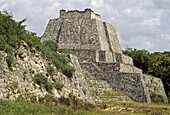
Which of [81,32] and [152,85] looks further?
[81,32]

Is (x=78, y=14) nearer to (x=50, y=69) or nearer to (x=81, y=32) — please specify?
(x=81, y=32)

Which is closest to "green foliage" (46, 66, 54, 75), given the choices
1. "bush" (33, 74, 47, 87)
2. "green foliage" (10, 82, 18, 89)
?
"bush" (33, 74, 47, 87)

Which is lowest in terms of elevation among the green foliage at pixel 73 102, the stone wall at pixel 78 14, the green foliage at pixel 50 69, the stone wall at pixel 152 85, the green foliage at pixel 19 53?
the green foliage at pixel 73 102

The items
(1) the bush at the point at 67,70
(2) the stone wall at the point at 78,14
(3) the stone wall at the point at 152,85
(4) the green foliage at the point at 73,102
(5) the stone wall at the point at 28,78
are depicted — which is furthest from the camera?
(2) the stone wall at the point at 78,14

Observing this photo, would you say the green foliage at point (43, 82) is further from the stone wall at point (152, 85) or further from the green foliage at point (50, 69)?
the stone wall at point (152, 85)

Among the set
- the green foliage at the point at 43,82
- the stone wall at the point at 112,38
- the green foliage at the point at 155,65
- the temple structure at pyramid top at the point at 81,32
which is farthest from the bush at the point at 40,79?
the green foliage at the point at 155,65

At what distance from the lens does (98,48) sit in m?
30.9

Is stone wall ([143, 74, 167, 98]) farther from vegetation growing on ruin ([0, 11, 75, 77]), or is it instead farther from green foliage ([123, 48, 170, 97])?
vegetation growing on ruin ([0, 11, 75, 77])

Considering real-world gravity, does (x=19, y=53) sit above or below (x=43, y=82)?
above

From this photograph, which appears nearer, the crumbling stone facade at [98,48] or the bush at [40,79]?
the bush at [40,79]

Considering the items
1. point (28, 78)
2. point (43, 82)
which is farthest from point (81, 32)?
point (28, 78)

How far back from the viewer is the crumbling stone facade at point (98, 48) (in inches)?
1033

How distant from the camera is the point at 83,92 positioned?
18359 millimetres

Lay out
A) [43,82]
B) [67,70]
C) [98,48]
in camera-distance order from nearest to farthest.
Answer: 1. [43,82]
2. [67,70]
3. [98,48]
